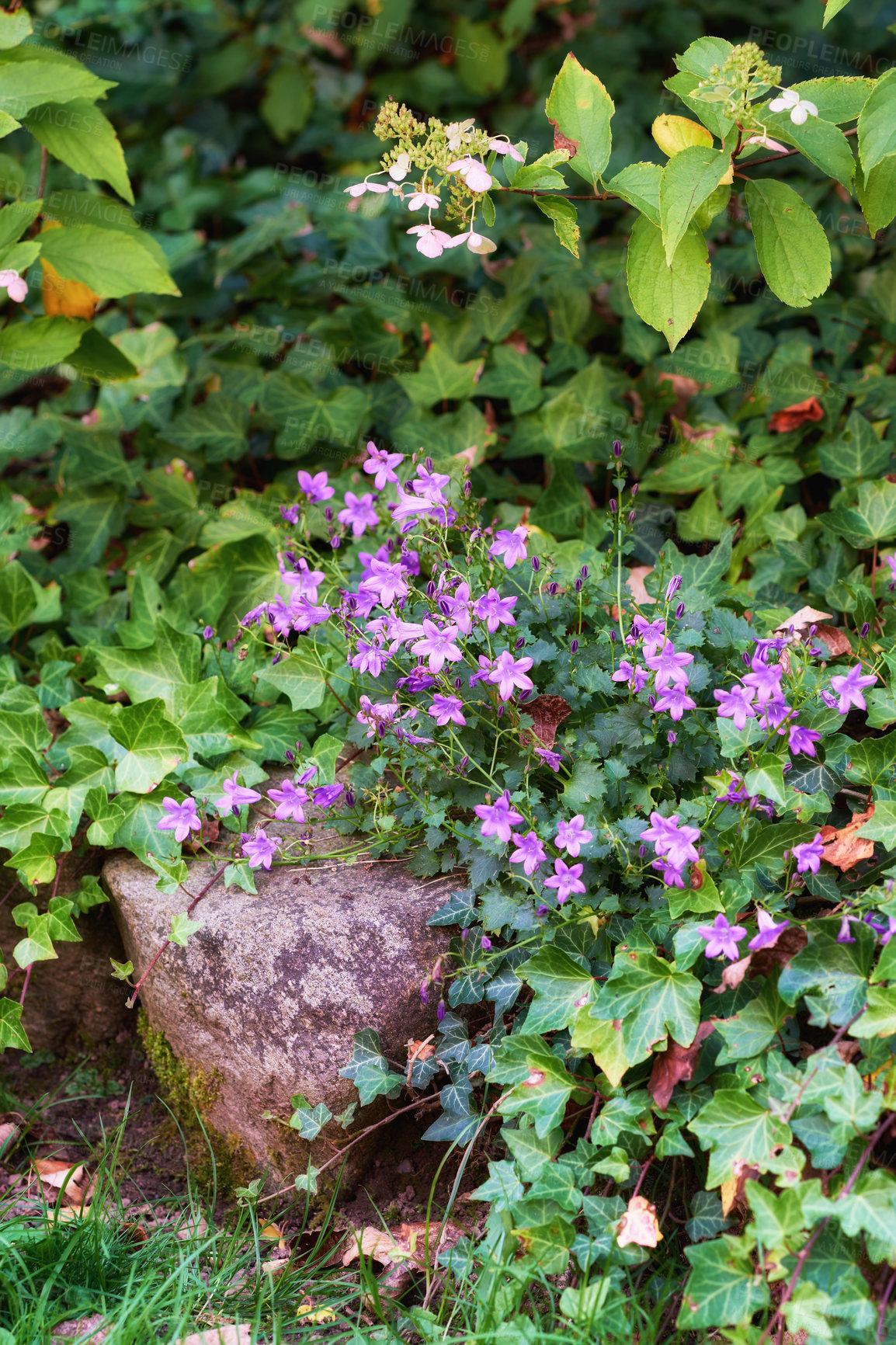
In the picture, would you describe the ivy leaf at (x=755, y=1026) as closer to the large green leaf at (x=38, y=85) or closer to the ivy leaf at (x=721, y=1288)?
the ivy leaf at (x=721, y=1288)

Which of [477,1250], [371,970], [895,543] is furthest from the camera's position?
[895,543]

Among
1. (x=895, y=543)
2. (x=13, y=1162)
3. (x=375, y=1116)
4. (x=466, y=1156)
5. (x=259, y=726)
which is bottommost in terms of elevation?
(x=13, y=1162)

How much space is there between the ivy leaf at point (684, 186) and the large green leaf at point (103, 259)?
1340 millimetres

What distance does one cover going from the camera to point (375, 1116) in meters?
2.13

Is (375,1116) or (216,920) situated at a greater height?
(216,920)

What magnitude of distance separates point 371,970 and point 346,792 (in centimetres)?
42

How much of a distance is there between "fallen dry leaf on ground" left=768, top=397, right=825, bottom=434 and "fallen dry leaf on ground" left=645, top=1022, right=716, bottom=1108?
1.95 metres

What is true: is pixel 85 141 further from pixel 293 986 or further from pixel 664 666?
pixel 293 986

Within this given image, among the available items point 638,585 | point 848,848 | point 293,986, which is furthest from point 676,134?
point 293,986

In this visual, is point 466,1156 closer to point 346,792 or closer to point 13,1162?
point 346,792

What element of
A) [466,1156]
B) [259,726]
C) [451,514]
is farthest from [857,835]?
[259,726]

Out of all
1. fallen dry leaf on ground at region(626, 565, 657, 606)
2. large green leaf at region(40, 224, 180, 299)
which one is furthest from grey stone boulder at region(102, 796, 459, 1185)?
large green leaf at region(40, 224, 180, 299)

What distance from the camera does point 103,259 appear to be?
102 inches

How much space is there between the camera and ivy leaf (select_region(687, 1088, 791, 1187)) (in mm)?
1634
